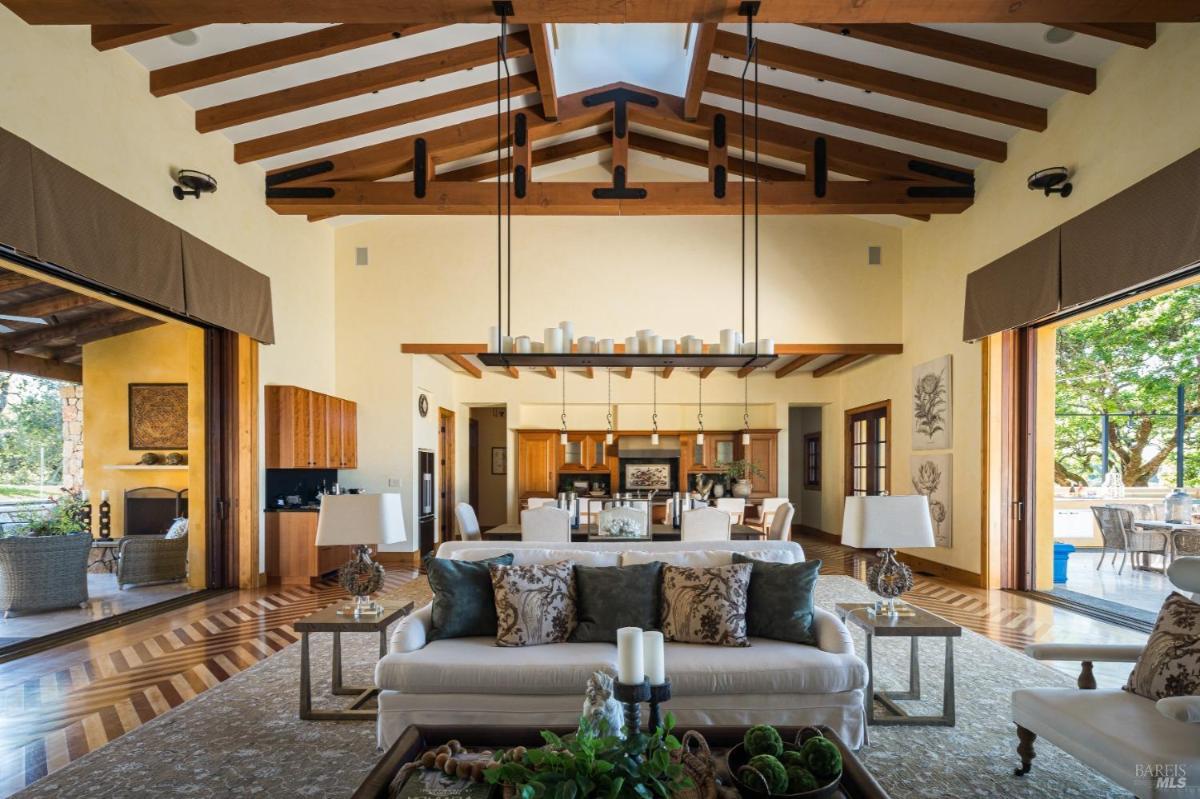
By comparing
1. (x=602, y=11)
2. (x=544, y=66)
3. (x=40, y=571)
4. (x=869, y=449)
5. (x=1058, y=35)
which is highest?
(x=544, y=66)

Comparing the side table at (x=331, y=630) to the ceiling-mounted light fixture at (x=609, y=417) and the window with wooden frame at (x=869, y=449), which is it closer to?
the ceiling-mounted light fixture at (x=609, y=417)

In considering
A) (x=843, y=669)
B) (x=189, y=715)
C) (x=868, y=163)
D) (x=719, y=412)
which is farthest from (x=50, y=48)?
(x=719, y=412)

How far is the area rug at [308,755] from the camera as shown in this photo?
2652 mm

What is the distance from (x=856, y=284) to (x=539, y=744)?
763cm

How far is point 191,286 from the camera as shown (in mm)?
5652

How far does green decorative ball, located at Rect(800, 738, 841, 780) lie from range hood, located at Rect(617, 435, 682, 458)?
10146mm

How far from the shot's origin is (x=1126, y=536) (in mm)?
7496

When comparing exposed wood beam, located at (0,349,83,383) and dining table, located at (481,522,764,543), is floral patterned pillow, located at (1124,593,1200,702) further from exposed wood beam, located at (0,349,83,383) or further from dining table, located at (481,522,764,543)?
exposed wood beam, located at (0,349,83,383)

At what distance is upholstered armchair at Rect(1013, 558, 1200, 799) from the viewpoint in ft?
6.75

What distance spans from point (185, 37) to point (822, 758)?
19.7 feet

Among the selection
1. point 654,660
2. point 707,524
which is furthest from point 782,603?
point 707,524

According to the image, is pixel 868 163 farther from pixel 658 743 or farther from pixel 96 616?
pixel 96 616

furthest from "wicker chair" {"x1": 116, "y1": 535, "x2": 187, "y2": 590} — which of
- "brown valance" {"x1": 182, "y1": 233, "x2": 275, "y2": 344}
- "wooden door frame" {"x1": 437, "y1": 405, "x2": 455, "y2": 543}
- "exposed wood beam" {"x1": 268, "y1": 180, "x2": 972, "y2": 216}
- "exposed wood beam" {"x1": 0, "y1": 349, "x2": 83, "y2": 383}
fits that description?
"exposed wood beam" {"x1": 0, "y1": 349, "x2": 83, "y2": 383}

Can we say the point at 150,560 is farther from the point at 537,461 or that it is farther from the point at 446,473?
the point at 537,461
